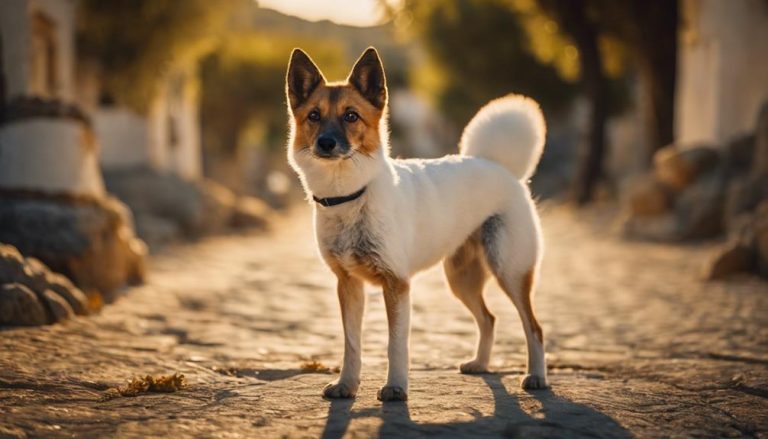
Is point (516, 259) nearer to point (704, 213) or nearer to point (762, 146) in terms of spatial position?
point (762, 146)

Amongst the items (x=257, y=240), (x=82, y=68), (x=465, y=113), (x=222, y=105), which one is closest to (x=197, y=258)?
(x=257, y=240)

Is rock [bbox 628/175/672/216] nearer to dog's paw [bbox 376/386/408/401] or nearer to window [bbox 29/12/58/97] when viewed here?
window [bbox 29/12/58/97]

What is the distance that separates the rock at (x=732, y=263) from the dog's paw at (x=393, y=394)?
265 inches

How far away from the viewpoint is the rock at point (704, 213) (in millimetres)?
14586

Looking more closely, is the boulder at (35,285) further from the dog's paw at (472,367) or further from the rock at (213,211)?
the rock at (213,211)

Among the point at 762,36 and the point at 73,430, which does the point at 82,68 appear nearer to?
the point at 762,36

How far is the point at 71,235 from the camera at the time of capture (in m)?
8.71

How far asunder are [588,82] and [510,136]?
16.5 meters

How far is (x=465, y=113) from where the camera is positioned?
37.5 metres

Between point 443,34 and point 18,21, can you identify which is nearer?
point 18,21

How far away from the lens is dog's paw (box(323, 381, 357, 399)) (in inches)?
186

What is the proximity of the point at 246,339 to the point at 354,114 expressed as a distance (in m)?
2.75

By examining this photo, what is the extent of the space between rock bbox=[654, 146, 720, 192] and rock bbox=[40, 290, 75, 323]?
457 inches

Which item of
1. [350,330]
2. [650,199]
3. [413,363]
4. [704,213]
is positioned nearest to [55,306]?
[413,363]
